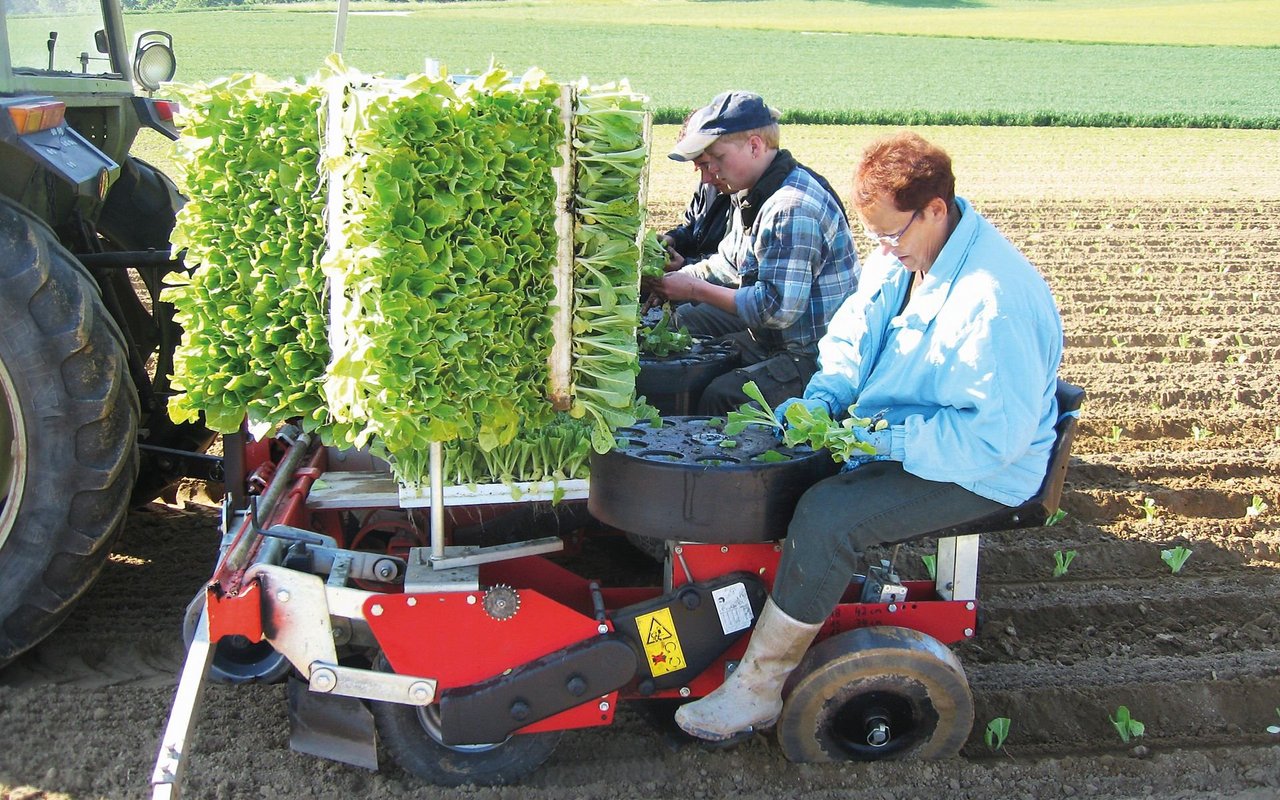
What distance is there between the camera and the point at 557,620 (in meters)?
3.03

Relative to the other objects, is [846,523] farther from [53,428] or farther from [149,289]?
[149,289]

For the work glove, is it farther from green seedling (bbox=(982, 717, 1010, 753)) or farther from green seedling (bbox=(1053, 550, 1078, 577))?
green seedling (bbox=(1053, 550, 1078, 577))

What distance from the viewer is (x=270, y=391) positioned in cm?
274

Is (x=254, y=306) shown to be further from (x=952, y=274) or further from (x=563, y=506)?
(x=952, y=274)

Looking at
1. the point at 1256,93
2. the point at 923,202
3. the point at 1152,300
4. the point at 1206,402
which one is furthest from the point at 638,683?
the point at 1256,93

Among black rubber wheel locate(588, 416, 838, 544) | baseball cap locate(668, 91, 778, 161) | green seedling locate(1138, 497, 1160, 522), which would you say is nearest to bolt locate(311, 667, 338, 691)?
black rubber wheel locate(588, 416, 838, 544)

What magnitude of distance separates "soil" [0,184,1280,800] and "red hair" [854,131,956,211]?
59.7 inches

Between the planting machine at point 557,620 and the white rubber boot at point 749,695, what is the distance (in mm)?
77

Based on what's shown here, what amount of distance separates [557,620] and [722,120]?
1881 mm

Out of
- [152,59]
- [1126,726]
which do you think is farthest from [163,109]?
[1126,726]

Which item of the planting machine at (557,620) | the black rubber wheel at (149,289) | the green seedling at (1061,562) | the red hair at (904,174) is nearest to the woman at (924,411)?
the red hair at (904,174)

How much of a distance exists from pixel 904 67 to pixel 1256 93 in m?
9.02

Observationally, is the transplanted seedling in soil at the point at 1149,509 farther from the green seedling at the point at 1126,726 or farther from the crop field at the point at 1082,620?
the green seedling at the point at 1126,726

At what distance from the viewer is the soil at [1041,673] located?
3152 mm
